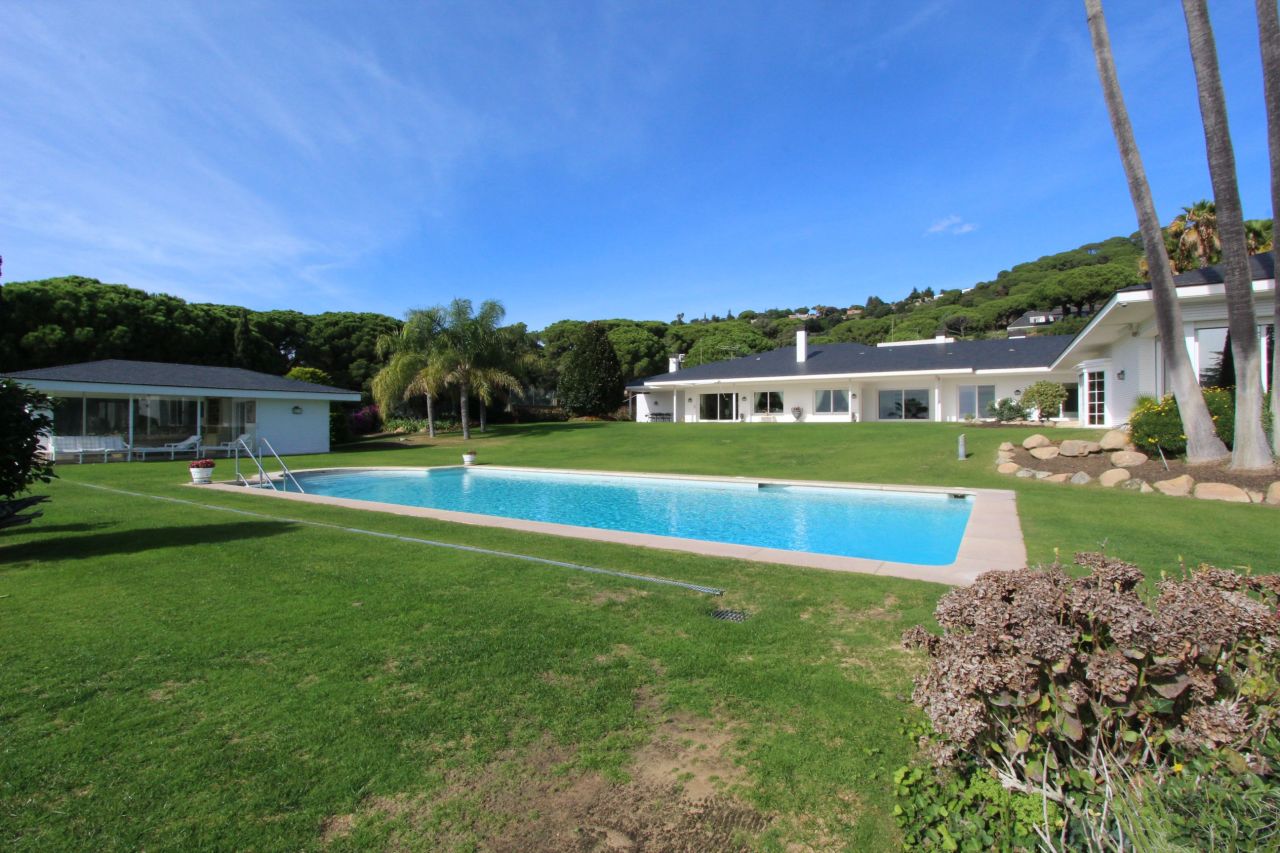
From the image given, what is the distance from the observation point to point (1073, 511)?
10031 millimetres

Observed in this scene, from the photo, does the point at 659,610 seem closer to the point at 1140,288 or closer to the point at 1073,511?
the point at 1073,511

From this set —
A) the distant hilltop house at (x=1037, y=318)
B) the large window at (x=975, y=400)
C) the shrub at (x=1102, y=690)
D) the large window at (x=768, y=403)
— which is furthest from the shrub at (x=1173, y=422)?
the distant hilltop house at (x=1037, y=318)

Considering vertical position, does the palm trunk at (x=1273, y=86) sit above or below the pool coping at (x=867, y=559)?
above

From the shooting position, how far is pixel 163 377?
23.8 m

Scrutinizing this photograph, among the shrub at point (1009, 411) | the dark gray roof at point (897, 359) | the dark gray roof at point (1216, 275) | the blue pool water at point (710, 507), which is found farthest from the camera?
the dark gray roof at point (897, 359)

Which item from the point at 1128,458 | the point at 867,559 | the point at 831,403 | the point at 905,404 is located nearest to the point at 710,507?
the point at 867,559

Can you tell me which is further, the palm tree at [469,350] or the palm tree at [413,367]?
the palm tree at [469,350]

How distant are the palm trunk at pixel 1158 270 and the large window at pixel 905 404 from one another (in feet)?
65.0

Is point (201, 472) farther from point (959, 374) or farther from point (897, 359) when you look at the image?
point (897, 359)

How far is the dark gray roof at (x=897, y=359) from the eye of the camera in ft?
95.8

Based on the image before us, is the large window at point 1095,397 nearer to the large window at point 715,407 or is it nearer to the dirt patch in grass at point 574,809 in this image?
the large window at point 715,407

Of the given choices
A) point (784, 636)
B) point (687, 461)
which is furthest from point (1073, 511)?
point (687, 461)

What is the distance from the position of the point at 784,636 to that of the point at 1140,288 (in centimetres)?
1424

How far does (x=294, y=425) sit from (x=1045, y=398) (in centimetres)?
3169
